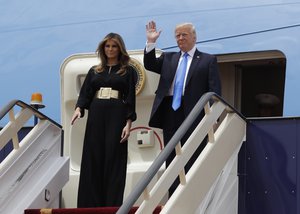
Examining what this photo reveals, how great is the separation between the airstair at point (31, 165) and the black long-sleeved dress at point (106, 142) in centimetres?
41

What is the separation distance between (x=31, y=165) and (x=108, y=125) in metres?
0.78

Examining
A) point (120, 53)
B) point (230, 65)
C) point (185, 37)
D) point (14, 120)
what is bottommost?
point (14, 120)

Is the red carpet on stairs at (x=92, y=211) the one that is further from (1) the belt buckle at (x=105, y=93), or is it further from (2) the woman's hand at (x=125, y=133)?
(1) the belt buckle at (x=105, y=93)

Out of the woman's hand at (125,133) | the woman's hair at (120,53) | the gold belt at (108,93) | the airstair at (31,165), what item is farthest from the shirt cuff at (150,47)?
the airstair at (31,165)

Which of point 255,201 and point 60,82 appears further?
point 60,82

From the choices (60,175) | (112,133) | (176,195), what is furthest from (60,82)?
(176,195)

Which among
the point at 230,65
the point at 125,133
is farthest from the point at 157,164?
the point at 230,65

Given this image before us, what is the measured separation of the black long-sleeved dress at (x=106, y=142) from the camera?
19.1ft

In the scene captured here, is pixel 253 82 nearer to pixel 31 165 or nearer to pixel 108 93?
pixel 108 93

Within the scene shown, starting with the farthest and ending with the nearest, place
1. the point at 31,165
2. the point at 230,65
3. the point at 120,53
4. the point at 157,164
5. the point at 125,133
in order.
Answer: the point at 230,65
the point at 31,165
the point at 120,53
the point at 125,133
the point at 157,164

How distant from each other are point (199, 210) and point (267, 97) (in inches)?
88.5

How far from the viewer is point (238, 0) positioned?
695 cm

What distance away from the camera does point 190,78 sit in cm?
584

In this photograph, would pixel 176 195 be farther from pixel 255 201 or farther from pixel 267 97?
pixel 267 97
